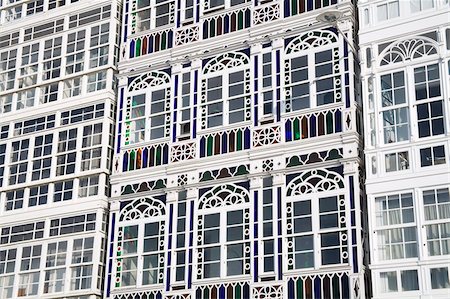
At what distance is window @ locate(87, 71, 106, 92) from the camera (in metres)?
29.1

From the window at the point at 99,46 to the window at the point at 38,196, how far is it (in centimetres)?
478

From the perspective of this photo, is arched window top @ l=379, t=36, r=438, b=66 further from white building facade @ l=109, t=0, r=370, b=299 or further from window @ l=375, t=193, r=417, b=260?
window @ l=375, t=193, r=417, b=260

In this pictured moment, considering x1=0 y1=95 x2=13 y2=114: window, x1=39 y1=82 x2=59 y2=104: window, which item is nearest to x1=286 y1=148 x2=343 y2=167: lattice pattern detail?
x1=39 y1=82 x2=59 y2=104: window

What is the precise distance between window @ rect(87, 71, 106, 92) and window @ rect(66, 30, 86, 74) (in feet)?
2.55

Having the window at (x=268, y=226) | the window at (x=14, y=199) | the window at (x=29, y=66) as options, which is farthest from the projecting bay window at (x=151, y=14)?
the window at (x=268, y=226)

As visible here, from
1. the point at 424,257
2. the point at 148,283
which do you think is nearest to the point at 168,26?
the point at 148,283

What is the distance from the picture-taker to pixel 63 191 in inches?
1116

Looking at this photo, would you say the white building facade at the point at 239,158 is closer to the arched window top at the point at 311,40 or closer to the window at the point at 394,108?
the arched window top at the point at 311,40

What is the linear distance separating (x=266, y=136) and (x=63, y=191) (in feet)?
26.1

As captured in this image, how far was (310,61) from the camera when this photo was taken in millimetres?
24828

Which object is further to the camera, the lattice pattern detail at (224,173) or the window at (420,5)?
the lattice pattern detail at (224,173)

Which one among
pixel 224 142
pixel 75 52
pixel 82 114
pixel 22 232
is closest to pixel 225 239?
pixel 224 142

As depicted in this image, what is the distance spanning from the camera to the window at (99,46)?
96.9ft

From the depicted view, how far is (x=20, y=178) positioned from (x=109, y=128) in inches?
159
